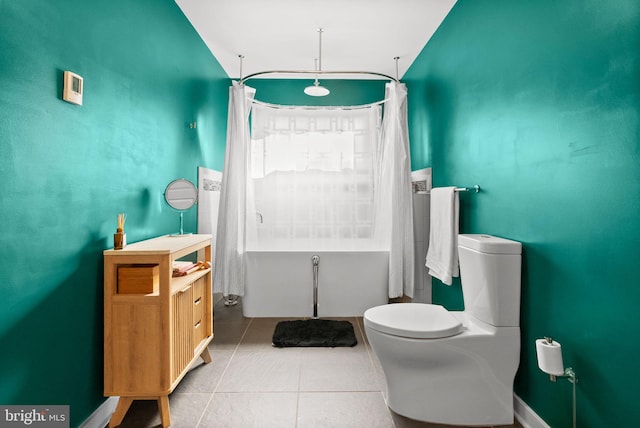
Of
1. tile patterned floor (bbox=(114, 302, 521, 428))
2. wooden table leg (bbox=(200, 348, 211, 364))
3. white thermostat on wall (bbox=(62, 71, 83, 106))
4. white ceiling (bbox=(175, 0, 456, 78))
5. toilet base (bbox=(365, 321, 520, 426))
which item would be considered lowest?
tile patterned floor (bbox=(114, 302, 521, 428))

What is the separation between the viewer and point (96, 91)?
63.4 inches

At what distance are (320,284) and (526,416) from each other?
5.91 ft

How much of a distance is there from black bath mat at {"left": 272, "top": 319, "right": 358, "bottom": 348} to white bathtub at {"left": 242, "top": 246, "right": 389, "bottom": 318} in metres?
0.13

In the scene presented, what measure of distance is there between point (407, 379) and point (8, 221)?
1.80m

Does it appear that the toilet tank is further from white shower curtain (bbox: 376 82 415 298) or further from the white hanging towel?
white shower curtain (bbox: 376 82 415 298)

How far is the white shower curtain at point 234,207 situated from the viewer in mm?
2998

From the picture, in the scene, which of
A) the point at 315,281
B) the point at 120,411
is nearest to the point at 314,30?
the point at 315,281

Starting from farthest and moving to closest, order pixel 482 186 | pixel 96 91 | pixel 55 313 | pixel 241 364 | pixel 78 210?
pixel 241 364 → pixel 482 186 → pixel 96 91 → pixel 78 210 → pixel 55 313

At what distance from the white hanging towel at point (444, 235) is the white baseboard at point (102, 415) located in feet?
6.89

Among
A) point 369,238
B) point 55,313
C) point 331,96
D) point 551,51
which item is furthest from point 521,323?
point 331,96

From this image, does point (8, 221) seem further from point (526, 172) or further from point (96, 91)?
point (526, 172)

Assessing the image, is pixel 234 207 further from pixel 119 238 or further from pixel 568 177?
pixel 568 177

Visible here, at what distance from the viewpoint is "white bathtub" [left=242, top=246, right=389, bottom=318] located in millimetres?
3107

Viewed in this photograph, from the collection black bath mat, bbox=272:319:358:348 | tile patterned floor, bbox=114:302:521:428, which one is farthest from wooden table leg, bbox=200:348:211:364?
black bath mat, bbox=272:319:358:348
